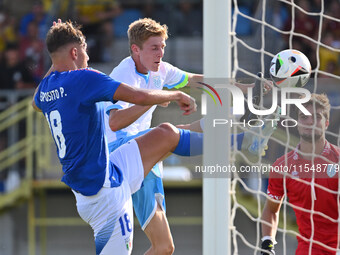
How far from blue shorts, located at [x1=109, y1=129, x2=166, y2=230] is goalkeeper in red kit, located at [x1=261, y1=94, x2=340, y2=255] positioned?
735 millimetres

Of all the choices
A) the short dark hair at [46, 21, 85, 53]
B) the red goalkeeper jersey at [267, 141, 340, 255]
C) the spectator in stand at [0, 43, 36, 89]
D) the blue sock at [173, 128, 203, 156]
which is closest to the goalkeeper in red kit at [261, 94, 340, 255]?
the red goalkeeper jersey at [267, 141, 340, 255]

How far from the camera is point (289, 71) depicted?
454cm

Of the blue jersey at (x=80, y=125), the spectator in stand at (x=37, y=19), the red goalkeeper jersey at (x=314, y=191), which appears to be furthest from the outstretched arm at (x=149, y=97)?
the spectator in stand at (x=37, y=19)

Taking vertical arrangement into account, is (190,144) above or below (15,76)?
below

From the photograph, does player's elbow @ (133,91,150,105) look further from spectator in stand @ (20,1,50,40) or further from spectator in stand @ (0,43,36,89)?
spectator in stand @ (20,1,50,40)

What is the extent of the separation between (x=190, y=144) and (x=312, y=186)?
A: 2.81 ft

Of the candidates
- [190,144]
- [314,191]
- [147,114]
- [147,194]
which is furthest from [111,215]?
[314,191]

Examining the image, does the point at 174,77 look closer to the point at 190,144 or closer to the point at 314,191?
the point at 190,144

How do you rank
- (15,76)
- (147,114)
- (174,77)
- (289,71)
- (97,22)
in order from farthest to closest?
1. (97,22)
2. (15,76)
3. (174,77)
4. (147,114)
5. (289,71)

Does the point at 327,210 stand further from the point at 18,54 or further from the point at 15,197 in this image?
the point at 18,54

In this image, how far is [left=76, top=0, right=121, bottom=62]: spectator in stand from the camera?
34.0ft

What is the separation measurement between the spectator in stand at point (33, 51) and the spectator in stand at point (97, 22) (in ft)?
2.20

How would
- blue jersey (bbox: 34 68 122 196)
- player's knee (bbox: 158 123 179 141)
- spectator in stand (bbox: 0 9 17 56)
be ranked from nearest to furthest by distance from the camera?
blue jersey (bbox: 34 68 122 196) < player's knee (bbox: 158 123 179 141) < spectator in stand (bbox: 0 9 17 56)

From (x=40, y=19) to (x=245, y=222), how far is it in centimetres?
419
